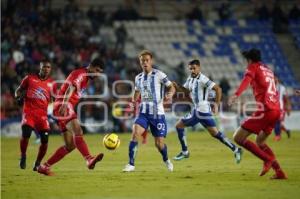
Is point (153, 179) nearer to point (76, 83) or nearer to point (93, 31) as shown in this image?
point (76, 83)

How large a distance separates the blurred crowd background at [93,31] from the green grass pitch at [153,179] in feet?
36.7

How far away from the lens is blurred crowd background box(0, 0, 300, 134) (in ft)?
106

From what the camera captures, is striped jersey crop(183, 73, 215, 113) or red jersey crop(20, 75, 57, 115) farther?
striped jersey crop(183, 73, 215, 113)

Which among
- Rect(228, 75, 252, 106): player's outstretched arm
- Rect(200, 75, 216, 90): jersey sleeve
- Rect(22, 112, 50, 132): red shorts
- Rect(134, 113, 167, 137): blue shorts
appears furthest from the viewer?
Rect(200, 75, 216, 90): jersey sleeve

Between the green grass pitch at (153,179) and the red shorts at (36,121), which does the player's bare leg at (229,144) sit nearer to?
the green grass pitch at (153,179)

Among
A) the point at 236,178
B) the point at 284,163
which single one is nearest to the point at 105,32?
the point at 284,163

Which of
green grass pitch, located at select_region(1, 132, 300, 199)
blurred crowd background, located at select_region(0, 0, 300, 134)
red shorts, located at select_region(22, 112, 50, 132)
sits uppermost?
blurred crowd background, located at select_region(0, 0, 300, 134)

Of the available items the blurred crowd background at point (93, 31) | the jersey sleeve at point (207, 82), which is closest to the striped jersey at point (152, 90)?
the jersey sleeve at point (207, 82)

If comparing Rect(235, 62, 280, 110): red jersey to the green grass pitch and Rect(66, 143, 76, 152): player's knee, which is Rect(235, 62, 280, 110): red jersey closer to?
the green grass pitch

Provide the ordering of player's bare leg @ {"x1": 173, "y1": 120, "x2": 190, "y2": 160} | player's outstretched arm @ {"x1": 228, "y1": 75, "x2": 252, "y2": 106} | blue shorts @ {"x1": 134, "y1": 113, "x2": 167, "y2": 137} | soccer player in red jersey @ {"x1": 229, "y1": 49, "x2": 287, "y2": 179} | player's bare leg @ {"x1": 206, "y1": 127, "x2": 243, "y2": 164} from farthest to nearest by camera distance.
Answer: player's bare leg @ {"x1": 173, "y1": 120, "x2": 190, "y2": 160}, player's bare leg @ {"x1": 206, "y1": 127, "x2": 243, "y2": 164}, blue shorts @ {"x1": 134, "y1": 113, "x2": 167, "y2": 137}, soccer player in red jersey @ {"x1": 229, "y1": 49, "x2": 287, "y2": 179}, player's outstretched arm @ {"x1": 228, "y1": 75, "x2": 252, "y2": 106}

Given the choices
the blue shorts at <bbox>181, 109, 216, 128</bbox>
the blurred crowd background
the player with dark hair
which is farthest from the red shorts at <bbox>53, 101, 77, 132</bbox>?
the player with dark hair

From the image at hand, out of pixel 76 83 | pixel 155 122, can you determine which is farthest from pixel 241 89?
pixel 76 83

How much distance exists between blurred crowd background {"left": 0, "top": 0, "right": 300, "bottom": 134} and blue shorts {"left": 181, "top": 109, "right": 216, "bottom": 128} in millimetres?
10617

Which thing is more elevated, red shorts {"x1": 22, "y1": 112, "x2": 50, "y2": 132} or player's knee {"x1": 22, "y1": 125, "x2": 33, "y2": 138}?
red shorts {"x1": 22, "y1": 112, "x2": 50, "y2": 132}
